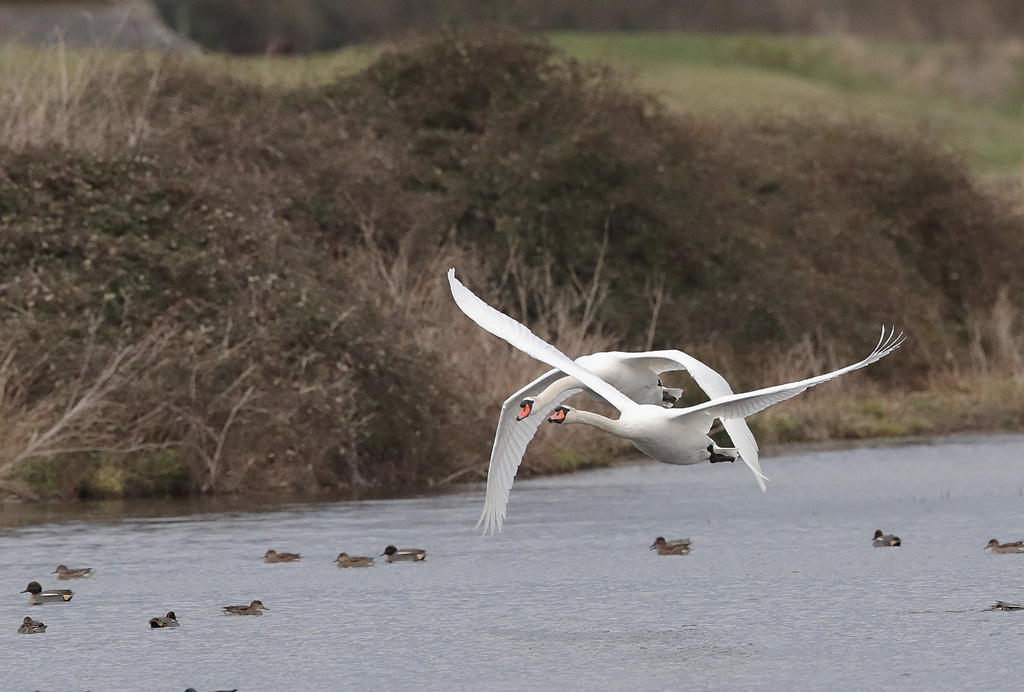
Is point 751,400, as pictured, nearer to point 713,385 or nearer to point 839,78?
point 713,385

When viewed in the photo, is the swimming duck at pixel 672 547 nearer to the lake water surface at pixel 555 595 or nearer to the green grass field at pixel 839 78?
the lake water surface at pixel 555 595

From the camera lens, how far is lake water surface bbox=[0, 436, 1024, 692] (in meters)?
11.0

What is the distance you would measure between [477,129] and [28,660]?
2381cm

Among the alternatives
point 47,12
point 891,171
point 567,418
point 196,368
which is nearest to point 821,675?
point 567,418

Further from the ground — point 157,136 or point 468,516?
point 157,136

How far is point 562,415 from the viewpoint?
12.4 m

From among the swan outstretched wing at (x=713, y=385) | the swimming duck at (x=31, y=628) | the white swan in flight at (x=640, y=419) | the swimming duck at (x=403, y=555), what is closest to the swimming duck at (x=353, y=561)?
the swimming duck at (x=403, y=555)

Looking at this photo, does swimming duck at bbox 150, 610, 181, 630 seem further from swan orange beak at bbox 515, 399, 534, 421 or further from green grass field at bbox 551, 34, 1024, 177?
green grass field at bbox 551, 34, 1024, 177

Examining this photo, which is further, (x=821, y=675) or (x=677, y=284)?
(x=677, y=284)

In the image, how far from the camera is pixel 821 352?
32.7 meters

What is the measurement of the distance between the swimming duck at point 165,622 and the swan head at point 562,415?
289 cm

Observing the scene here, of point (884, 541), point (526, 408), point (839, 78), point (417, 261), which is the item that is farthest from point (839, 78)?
point (526, 408)

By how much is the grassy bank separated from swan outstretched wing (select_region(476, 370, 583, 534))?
8.02m

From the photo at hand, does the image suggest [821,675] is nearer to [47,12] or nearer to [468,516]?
[468,516]
